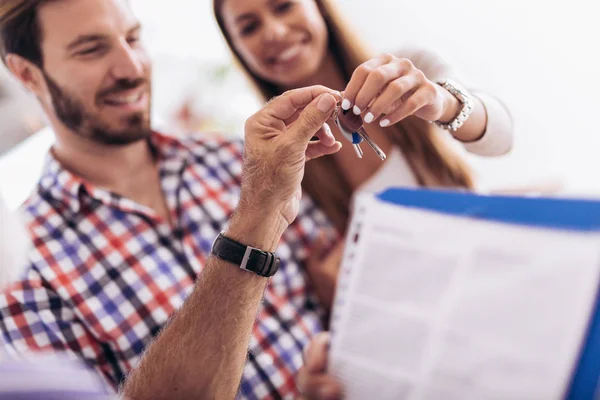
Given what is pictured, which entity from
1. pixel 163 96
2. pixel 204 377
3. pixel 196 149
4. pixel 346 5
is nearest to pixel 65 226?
pixel 196 149

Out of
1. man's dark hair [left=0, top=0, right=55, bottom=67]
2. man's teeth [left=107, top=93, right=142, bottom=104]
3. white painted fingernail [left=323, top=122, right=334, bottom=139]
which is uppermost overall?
man's dark hair [left=0, top=0, right=55, bottom=67]

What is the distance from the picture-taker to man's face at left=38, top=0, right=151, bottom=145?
819 mm

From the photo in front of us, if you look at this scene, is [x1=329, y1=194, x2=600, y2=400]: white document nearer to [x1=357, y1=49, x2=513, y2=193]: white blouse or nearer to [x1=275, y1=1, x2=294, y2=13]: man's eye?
[x1=357, y1=49, x2=513, y2=193]: white blouse

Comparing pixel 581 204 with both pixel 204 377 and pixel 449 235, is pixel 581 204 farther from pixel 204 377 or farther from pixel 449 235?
pixel 204 377

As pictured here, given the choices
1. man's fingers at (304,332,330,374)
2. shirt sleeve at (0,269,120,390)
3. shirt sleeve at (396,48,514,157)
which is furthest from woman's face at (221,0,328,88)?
shirt sleeve at (0,269,120,390)

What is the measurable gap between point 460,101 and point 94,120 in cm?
65

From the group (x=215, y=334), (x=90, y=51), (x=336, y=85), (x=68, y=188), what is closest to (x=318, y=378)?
(x=215, y=334)

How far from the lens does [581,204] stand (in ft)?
1.43

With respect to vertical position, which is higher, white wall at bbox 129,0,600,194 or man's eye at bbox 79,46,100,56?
man's eye at bbox 79,46,100,56

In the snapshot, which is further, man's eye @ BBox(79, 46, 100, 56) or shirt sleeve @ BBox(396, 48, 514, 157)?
man's eye @ BBox(79, 46, 100, 56)

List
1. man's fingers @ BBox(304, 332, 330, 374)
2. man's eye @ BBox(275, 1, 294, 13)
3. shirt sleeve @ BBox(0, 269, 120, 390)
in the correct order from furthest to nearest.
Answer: man's eye @ BBox(275, 1, 294, 13) → shirt sleeve @ BBox(0, 269, 120, 390) → man's fingers @ BBox(304, 332, 330, 374)

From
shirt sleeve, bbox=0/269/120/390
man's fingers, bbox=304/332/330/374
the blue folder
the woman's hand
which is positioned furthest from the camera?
shirt sleeve, bbox=0/269/120/390

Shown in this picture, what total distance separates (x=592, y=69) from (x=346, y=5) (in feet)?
1.49

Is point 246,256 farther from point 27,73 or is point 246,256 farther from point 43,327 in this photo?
point 27,73
